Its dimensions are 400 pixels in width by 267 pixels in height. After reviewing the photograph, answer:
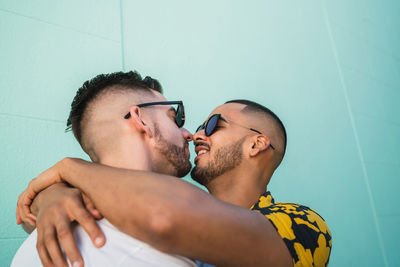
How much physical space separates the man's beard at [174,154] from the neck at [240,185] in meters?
0.40

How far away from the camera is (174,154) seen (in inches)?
59.7

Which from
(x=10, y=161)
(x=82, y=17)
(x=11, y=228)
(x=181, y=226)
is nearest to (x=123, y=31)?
(x=82, y=17)

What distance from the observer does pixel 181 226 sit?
0.81 m

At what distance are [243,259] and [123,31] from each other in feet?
7.27

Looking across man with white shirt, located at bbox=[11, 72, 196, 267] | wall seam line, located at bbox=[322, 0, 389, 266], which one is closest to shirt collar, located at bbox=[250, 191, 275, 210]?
man with white shirt, located at bbox=[11, 72, 196, 267]

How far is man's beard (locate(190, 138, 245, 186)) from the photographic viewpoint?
6.17 feet

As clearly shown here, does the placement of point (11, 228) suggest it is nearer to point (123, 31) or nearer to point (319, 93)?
point (123, 31)

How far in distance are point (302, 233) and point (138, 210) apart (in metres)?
0.72

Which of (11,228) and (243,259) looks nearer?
(243,259)

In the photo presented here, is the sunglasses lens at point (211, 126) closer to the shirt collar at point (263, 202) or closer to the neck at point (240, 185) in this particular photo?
the neck at point (240, 185)

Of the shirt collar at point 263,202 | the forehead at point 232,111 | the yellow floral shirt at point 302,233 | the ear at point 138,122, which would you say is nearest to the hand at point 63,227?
the ear at point 138,122

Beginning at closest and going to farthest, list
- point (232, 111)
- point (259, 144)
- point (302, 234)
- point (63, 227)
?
point (63, 227)
point (302, 234)
point (259, 144)
point (232, 111)

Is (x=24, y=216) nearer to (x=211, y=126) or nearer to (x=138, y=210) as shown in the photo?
(x=138, y=210)

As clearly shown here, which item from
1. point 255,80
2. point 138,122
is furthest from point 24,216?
point 255,80
